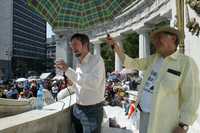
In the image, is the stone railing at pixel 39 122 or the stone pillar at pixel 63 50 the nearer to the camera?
the stone railing at pixel 39 122

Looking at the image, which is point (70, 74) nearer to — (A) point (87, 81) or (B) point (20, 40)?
(A) point (87, 81)

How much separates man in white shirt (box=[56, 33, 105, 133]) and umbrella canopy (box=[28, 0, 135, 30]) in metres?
0.21

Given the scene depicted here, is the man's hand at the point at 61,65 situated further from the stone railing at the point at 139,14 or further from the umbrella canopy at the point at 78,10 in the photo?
the stone railing at the point at 139,14

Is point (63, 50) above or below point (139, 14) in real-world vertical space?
below

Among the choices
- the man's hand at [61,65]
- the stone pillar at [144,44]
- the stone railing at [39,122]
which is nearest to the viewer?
the stone railing at [39,122]

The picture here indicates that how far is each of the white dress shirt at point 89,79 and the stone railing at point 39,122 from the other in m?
0.56

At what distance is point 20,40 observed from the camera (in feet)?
506

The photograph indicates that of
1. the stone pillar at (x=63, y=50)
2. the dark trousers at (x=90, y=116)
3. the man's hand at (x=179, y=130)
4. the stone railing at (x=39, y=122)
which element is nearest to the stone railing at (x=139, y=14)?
the stone pillar at (x=63, y=50)

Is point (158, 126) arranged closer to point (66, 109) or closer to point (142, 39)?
point (66, 109)

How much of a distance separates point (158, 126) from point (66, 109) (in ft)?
8.25

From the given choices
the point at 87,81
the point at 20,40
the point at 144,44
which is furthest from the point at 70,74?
the point at 20,40

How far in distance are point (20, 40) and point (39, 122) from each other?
A: 152 metres

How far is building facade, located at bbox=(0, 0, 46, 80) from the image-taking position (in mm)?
136250

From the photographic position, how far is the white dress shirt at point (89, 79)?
5012 mm
